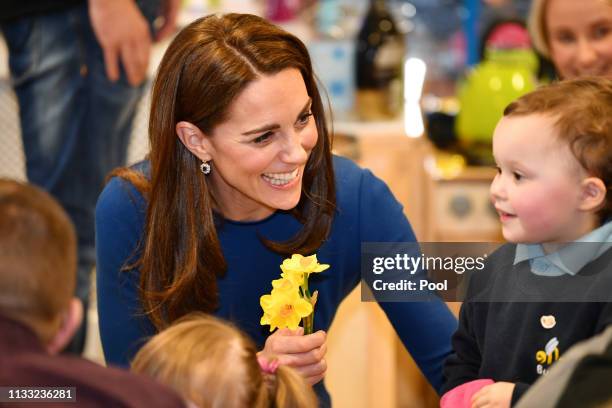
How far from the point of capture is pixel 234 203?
1.58m

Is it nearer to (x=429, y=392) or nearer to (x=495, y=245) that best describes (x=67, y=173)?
(x=429, y=392)

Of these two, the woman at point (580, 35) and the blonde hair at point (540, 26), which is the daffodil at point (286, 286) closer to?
the woman at point (580, 35)

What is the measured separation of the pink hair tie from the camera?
1.12 meters

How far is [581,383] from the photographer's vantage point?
0.94 meters

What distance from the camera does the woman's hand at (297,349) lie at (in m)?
1.25

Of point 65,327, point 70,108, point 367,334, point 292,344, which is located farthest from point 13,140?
point 65,327


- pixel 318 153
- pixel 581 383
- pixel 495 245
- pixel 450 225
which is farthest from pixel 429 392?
pixel 581 383

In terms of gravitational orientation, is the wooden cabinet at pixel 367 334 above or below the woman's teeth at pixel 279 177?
below

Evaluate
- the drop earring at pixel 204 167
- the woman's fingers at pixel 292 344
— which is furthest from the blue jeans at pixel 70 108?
the woman's fingers at pixel 292 344

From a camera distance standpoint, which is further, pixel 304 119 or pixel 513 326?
pixel 304 119

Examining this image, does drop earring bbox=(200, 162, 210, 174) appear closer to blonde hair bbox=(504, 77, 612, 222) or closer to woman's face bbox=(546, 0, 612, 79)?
blonde hair bbox=(504, 77, 612, 222)

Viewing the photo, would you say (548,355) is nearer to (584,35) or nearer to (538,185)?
(538,185)

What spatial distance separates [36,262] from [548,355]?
58 centimetres

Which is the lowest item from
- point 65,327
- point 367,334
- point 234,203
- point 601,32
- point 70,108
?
point 367,334
